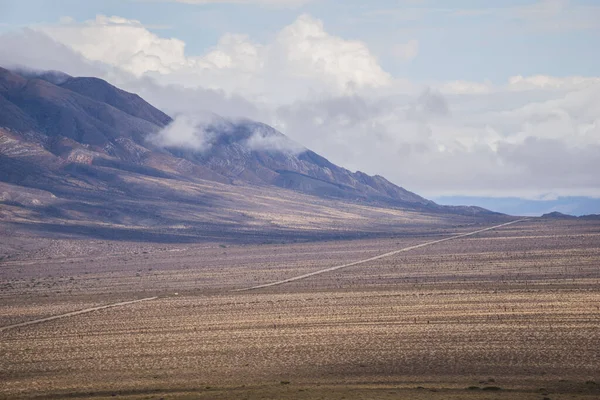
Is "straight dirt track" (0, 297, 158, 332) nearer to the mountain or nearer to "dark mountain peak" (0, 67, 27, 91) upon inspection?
the mountain

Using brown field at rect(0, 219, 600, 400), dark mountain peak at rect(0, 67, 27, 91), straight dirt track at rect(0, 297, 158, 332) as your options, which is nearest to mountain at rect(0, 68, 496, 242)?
dark mountain peak at rect(0, 67, 27, 91)

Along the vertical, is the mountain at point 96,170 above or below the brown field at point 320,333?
above

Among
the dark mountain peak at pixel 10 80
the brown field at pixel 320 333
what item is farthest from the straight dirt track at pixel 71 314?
the dark mountain peak at pixel 10 80

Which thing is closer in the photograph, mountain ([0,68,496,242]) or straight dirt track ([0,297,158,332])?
straight dirt track ([0,297,158,332])

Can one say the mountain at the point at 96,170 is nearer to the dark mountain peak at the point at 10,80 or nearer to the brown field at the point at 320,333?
the dark mountain peak at the point at 10,80

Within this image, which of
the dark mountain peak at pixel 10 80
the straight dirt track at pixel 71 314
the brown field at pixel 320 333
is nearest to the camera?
the brown field at pixel 320 333

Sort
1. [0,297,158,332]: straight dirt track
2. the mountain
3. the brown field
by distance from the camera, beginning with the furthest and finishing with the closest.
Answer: the mountain
[0,297,158,332]: straight dirt track
the brown field

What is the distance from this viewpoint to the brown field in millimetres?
26078

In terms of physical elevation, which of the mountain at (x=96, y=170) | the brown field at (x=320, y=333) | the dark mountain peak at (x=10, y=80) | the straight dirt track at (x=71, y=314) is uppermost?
the dark mountain peak at (x=10, y=80)

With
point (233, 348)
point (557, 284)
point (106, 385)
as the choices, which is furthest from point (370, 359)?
point (557, 284)

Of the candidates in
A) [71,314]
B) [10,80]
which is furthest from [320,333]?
[10,80]

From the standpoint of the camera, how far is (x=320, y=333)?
116ft

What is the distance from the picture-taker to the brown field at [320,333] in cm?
2608

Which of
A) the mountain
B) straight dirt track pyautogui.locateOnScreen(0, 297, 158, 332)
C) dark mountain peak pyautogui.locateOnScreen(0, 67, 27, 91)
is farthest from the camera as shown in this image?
dark mountain peak pyautogui.locateOnScreen(0, 67, 27, 91)
